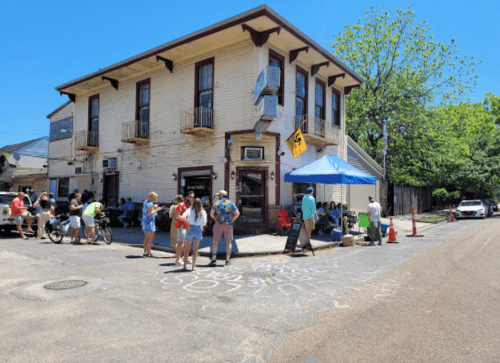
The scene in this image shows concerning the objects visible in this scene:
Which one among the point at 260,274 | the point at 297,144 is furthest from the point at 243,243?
the point at 260,274

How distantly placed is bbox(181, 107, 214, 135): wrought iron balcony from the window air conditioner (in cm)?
181

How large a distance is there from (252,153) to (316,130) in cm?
389

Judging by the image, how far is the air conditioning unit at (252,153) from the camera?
1424 centimetres

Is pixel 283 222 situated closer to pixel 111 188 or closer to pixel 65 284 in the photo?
pixel 65 284

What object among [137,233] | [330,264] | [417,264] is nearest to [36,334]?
[330,264]

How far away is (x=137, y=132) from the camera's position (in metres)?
17.4

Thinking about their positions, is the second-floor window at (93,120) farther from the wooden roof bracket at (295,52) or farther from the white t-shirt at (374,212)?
the white t-shirt at (374,212)

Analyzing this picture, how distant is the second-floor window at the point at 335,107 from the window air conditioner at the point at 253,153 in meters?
6.52

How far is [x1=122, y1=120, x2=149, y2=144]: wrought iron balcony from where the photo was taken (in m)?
17.2

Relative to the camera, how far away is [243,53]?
46.8 ft

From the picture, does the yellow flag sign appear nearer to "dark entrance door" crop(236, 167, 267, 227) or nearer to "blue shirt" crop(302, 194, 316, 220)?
A: "dark entrance door" crop(236, 167, 267, 227)

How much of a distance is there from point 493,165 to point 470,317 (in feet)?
98.5

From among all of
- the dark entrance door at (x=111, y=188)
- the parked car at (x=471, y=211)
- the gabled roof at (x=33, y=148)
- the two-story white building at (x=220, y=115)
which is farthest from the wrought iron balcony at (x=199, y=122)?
the gabled roof at (x=33, y=148)

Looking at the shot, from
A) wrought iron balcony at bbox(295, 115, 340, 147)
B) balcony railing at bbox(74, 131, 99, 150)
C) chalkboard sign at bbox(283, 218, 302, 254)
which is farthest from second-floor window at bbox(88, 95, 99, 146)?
chalkboard sign at bbox(283, 218, 302, 254)
